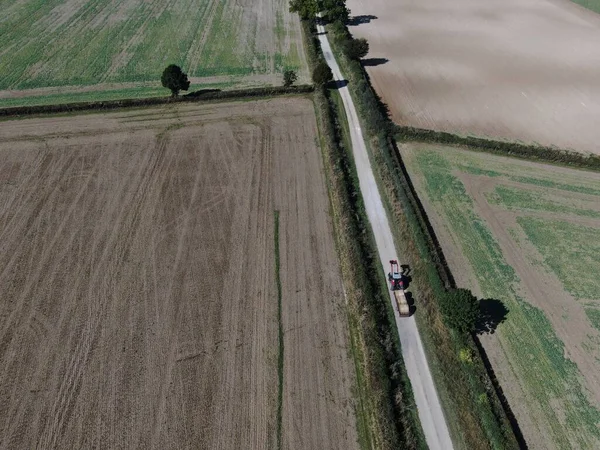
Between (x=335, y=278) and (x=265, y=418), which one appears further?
(x=335, y=278)

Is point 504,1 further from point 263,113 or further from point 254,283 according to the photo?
point 254,283

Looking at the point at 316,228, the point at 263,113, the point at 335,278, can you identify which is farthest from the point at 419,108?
the point at 335,278

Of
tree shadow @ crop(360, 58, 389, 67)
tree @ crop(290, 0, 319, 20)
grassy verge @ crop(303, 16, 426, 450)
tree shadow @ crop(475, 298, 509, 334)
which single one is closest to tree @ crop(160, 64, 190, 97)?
grassy verge @ crop(303, 16, 426, 450)

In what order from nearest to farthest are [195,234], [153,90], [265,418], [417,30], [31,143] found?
[265,418] → [195,234] → [31,143] → [153,90] → [417,30]

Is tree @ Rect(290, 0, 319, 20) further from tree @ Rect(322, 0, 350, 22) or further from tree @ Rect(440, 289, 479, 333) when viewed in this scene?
tree @ Rect(440, 289, 479, 333)

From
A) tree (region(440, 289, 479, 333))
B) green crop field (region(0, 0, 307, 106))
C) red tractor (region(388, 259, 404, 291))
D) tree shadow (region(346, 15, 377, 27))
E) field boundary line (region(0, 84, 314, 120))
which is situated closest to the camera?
tree (region(440, 289, 479, 333))

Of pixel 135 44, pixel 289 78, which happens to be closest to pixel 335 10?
pixel 289 78
